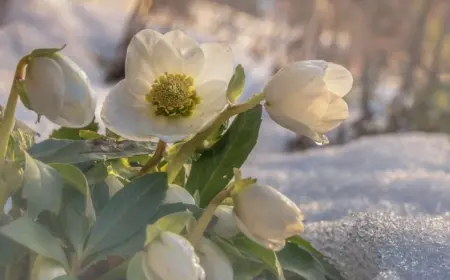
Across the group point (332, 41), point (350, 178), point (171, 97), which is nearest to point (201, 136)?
point (171, 97)

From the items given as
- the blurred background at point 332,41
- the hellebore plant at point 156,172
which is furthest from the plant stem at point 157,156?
the blurred background at point 332,41

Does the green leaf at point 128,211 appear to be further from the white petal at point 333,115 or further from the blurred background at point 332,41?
the blurred background at point 332,41

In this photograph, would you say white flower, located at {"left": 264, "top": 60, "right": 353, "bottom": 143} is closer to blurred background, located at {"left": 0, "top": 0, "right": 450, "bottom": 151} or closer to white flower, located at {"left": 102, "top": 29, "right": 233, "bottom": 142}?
white flower, located at {"left": 102, "top": 29, "right": 233, "bottom": 142}

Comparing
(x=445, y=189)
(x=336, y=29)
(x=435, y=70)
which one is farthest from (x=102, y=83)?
(x=445, y=189)

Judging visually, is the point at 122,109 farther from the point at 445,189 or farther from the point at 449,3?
the point at 449,3

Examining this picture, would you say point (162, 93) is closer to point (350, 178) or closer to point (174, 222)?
point (174, 222)

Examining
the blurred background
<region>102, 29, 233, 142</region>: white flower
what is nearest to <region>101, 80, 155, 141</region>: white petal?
<region>102, 29, 233, 142</region>: white flower
